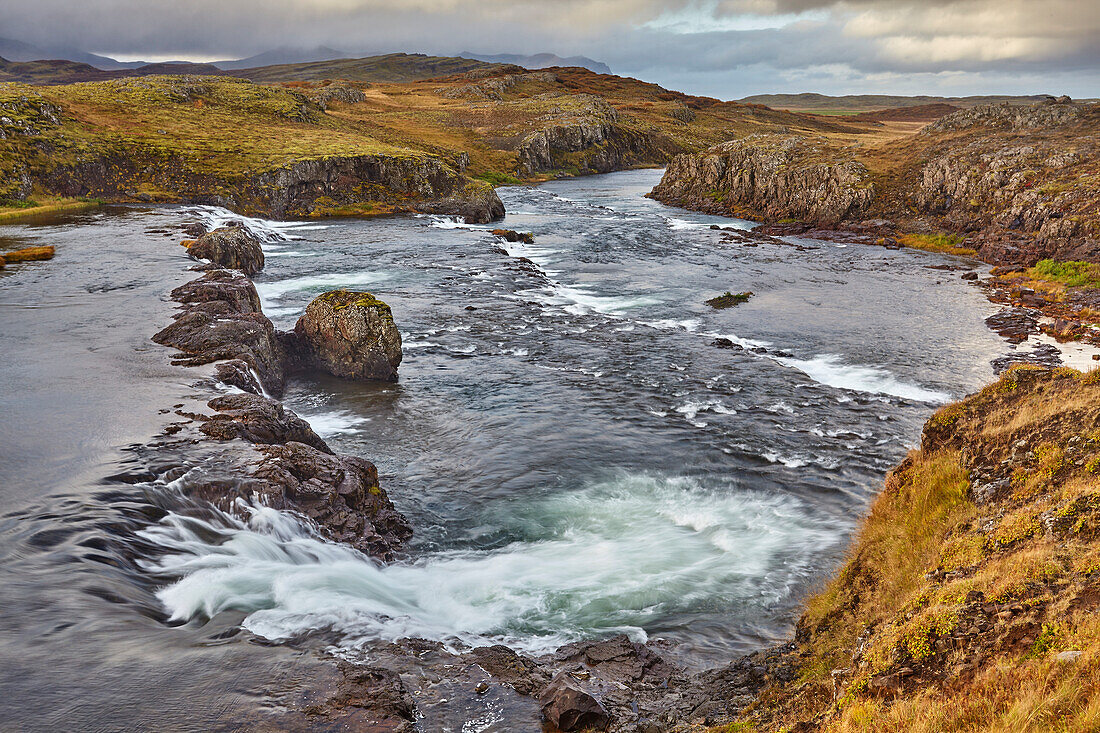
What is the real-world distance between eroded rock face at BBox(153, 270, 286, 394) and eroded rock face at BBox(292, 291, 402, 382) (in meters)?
1.14

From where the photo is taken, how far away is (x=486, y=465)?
18.6 meters

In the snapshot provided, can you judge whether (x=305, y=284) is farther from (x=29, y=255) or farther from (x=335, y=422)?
(x=335, y=422)

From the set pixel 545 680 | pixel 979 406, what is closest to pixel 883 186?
pixel 979 406

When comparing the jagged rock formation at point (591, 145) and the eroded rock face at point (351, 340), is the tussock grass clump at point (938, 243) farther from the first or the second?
the jagged rock formation at point (591, 145)

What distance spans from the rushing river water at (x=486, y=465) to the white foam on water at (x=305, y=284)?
31 cm

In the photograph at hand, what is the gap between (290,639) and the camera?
32.2 feet

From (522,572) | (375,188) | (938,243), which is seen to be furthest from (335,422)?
(375,188)

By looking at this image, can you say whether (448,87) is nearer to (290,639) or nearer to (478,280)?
(478,280)

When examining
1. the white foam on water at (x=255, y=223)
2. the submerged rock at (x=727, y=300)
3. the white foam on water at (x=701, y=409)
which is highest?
the white foam on water at (x=255, y=223)

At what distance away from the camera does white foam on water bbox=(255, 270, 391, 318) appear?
1345 inches

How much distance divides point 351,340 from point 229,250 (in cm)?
1834

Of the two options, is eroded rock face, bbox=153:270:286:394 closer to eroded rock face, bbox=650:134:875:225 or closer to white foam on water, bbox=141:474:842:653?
white foam on water, bbox=141:474:842:653

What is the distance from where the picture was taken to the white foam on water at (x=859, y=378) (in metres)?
23.8

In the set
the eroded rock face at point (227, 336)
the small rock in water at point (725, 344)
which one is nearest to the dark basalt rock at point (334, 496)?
the eroded rock face at point (227, 336)
